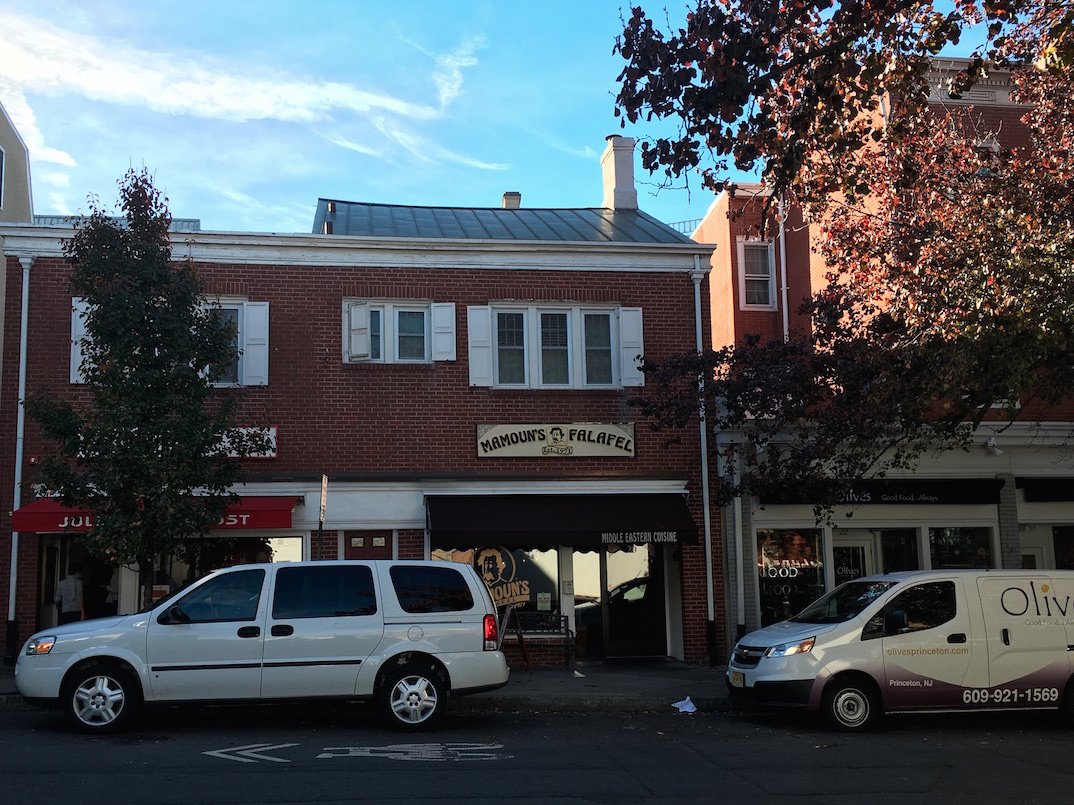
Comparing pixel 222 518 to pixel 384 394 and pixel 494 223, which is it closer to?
pixel 384 394

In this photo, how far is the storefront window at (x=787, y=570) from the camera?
1720 cm

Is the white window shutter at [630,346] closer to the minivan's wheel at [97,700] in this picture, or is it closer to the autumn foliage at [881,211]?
the autumn foliage at [881,211]

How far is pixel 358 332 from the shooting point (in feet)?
53.0

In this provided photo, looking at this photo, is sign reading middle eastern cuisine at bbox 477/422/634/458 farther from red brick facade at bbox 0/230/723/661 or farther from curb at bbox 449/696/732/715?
curb at bbox 449/696/732/715

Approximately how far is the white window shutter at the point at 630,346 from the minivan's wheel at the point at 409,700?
716 cm

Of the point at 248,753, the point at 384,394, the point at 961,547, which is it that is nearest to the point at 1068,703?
the point at 961,547

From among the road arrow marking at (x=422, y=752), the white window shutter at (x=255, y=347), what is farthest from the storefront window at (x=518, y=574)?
the road arrow marking at (x=422, y=752)

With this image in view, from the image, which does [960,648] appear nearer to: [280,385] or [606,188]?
[280,385]

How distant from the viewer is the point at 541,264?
55.0 feet

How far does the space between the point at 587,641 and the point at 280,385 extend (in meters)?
6.21

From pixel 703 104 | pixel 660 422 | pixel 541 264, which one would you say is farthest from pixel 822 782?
pixel 541 264

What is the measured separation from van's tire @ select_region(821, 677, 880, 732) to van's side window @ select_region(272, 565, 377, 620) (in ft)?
15.9

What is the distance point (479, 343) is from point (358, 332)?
1857mm

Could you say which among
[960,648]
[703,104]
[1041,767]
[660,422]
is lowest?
[1041,767]
